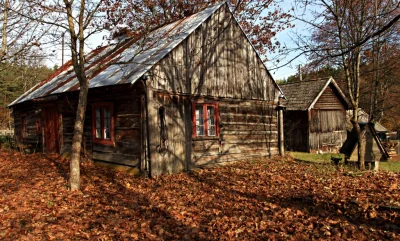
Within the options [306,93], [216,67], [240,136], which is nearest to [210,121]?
[240,136]

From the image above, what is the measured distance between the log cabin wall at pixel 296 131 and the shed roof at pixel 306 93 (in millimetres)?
614

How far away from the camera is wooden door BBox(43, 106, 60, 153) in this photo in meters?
14.3

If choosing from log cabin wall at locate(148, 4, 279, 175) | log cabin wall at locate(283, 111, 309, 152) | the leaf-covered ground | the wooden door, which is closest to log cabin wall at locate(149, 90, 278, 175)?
log cabin wall at locate(148, 4, 279, 175)

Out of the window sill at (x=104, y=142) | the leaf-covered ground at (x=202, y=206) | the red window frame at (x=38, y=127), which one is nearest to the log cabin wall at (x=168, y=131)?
the leaf-covered ground at (x=202, y=206)

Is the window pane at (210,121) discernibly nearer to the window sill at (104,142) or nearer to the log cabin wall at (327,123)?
Result: the window sill at (104,142)

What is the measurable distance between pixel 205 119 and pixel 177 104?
5.11 ft

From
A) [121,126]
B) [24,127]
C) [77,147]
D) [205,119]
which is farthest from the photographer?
[24,127]

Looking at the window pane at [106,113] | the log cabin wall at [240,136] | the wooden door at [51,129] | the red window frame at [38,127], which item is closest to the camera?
the window pane at [106,113]

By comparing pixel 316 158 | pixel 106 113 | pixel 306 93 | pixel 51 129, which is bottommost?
pixel 316 158

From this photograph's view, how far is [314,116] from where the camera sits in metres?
20.4

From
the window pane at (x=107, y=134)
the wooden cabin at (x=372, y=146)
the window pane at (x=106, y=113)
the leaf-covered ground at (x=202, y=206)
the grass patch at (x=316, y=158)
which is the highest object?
the window pane at (x=106, y=113)

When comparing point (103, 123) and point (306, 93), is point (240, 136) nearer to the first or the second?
point (103, 123)

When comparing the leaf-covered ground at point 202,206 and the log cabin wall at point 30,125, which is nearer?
the leaf-covered ground at point 202,206

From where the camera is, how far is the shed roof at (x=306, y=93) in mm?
19978
